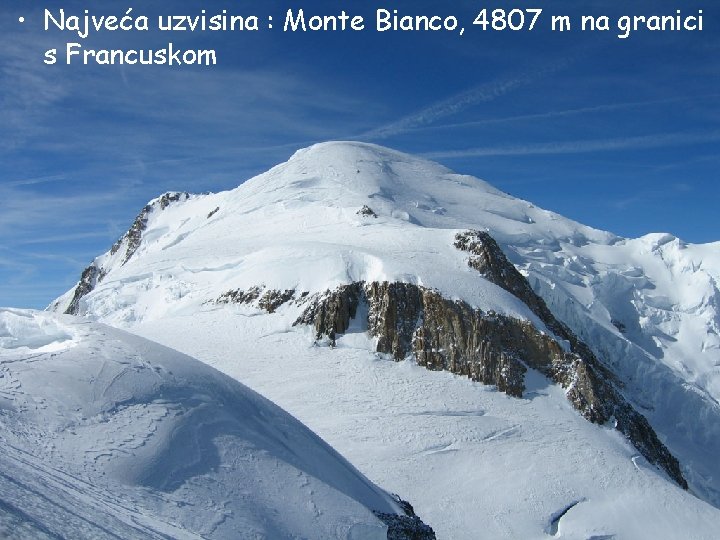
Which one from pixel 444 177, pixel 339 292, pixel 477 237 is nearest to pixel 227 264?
pixel 339 292

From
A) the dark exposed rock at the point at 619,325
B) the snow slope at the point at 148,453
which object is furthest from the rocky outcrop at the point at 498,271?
the snow slope at the point at 148,453

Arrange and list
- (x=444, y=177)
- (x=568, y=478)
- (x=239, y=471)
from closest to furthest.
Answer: (x=239, y=471) < (x=568, y=478) < (x=444, y=177)

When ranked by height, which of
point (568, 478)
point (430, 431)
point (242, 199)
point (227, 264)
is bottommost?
point (568, 478)

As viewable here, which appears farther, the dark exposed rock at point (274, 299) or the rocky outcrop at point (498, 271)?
the rocky outcrop at point (498, 271)

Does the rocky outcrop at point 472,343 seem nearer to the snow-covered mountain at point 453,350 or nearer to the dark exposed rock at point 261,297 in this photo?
the snow-covered mountain at point 453,350

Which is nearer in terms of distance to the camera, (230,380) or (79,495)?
(79,495)

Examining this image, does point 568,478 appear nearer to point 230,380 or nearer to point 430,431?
point 430,431

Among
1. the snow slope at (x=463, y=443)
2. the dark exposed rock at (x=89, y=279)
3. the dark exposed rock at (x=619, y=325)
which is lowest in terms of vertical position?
the snow slope at (x=463, y=443)
